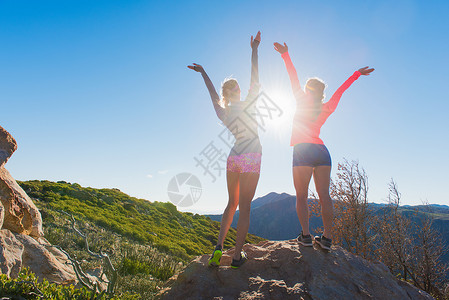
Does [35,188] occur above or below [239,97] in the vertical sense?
below

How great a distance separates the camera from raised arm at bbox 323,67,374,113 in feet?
12.1

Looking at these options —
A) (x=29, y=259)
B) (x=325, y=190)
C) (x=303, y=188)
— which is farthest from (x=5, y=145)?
(x=325, y=190)

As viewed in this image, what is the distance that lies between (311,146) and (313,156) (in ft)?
0.45

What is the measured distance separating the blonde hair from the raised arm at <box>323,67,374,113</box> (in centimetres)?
136

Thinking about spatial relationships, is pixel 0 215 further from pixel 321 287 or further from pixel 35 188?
pixel 35 188

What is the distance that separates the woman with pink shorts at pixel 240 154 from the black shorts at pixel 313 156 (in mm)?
728

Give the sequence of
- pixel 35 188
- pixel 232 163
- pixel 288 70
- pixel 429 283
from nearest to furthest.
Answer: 1. pixel 232 163
2. pixel 288 70
3. pixel 429 283
4. pixel 35 188

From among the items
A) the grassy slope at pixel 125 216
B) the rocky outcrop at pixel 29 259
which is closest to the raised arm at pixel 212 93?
the rocky outcrop at pixel 29 259

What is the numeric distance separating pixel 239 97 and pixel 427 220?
31.8 feet

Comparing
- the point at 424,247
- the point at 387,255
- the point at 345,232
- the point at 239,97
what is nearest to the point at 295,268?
the point at 239,97

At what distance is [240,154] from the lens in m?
3.09

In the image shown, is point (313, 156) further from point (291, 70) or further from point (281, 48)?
point (281, 48)

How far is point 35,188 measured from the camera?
20797 millimetres

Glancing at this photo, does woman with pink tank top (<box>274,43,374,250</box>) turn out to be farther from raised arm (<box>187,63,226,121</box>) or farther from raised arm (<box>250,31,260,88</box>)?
raised arm (<box>187,63,226,121</box>)
